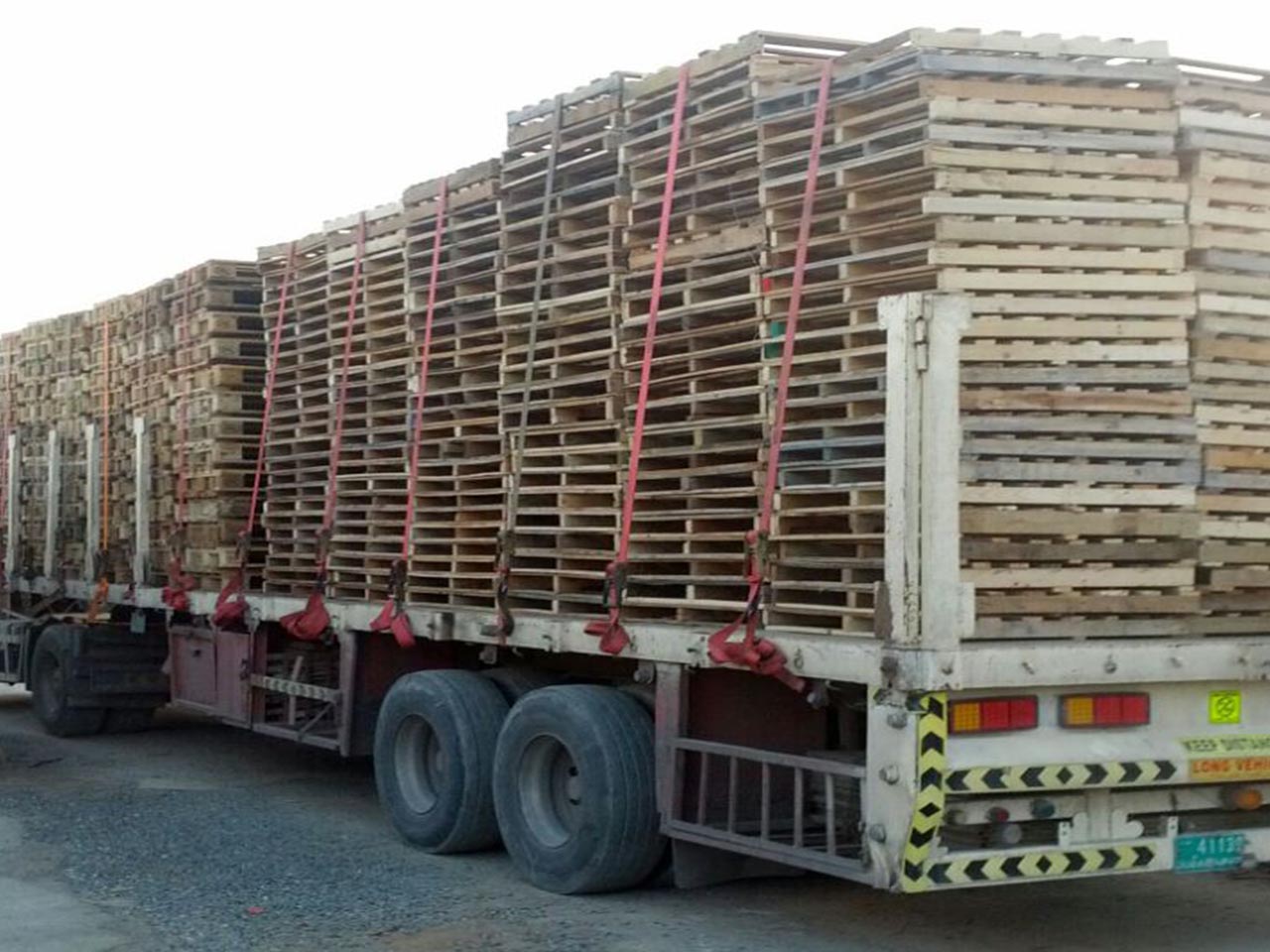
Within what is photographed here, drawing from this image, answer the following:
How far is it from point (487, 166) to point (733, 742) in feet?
12.1

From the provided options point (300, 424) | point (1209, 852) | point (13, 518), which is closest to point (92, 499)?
point (13, 518)

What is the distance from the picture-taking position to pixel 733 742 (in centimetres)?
794

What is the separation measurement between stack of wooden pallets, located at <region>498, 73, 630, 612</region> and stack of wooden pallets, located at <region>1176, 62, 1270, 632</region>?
8.81 ft

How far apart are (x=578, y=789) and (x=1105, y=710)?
8.58 feet

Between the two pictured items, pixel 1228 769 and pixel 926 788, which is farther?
pixel 1228 769

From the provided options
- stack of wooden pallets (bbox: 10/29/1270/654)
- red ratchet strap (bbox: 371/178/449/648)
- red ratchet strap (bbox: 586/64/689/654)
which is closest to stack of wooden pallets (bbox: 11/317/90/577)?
red ratchet strap (bbox: 371/178/449/648)

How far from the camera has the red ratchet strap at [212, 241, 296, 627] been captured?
471 inches

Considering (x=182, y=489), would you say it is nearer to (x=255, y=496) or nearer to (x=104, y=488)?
(x=255, y=496)

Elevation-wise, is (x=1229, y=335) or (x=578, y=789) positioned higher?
(x=1229, y=335)

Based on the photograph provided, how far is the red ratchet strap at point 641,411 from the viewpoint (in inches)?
325

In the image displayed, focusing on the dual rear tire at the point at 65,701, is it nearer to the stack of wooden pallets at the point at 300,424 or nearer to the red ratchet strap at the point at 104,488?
the red ratchet strap at the point at 104,488

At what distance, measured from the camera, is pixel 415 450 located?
1023cm

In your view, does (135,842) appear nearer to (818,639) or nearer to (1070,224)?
(818,639)

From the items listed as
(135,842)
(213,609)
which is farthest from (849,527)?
(213,609)
